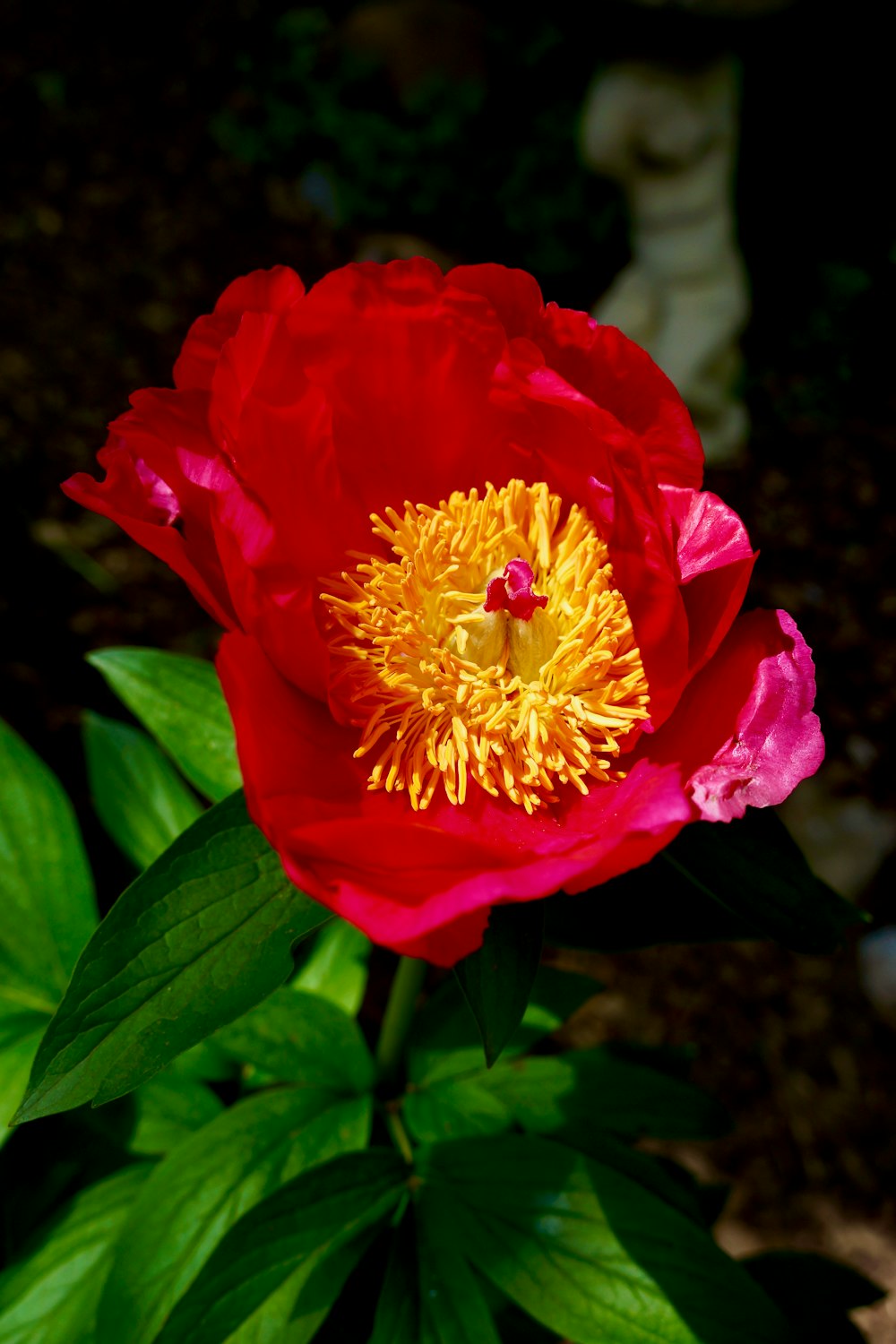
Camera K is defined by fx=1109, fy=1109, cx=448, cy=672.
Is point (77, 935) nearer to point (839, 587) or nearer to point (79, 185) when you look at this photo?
point (839, 587)

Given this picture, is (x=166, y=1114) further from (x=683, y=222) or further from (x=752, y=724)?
(x=683, y=222)

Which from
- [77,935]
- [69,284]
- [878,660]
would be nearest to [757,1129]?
[878,660]

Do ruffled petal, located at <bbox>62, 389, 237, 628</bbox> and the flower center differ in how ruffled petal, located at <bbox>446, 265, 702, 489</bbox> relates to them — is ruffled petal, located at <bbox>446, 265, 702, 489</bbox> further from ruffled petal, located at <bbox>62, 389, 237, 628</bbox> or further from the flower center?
ruffled petal, located at <bbox>62, 389, 237, 628</bbox>

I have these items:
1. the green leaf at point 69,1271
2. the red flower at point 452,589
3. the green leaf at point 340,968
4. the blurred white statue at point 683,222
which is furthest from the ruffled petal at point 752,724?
the blurred white statue at point 683,222

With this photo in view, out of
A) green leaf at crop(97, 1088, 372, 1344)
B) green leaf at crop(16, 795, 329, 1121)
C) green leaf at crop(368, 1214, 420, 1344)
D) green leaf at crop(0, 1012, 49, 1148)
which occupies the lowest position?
green leaf at crop(368, 1214, 420, 1344)

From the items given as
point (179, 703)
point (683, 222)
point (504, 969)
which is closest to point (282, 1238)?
point (504, 969)

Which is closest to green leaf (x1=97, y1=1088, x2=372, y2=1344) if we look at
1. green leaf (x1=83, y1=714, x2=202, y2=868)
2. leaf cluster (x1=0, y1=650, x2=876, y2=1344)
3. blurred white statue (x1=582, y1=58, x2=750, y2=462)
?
leaf cluster (x1=0, y1=650, x2=876, y2=1344)

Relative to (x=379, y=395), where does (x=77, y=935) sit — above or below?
below
